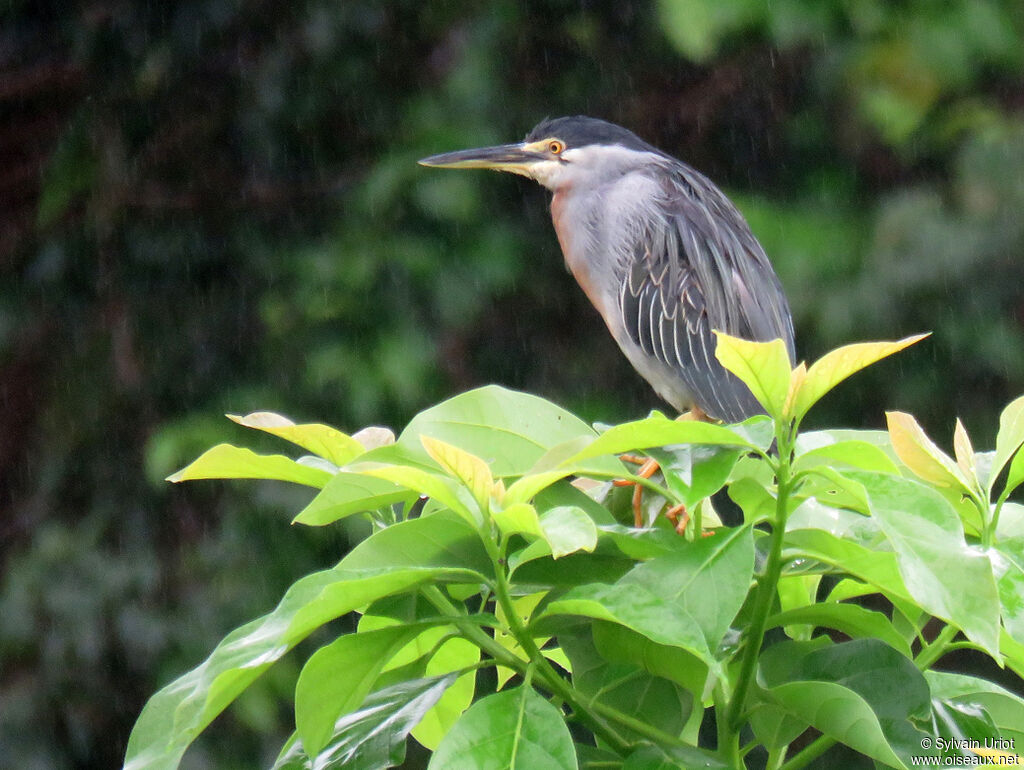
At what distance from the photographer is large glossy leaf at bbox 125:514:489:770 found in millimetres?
642

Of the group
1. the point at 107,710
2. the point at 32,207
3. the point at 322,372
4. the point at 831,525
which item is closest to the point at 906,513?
the point at 831,525

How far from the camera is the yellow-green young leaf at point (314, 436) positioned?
2.57ft

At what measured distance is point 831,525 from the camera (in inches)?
34.0

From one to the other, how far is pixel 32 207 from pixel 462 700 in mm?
3006

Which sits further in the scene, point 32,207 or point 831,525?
point 32,207

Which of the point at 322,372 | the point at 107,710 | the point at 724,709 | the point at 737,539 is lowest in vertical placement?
the point at 107,710

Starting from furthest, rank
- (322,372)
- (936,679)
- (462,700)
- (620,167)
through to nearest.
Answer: (322,372) < (620,167) < (462,700) < (936,679)

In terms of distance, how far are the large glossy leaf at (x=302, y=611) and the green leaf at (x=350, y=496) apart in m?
0.03

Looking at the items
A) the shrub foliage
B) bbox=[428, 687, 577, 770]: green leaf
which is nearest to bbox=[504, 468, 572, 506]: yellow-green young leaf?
the shrub foliage

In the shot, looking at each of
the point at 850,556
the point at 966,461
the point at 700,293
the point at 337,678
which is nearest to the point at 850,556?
the point at 850,556

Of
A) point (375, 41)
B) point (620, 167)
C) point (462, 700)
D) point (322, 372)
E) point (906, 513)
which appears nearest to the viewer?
point (906, 513)

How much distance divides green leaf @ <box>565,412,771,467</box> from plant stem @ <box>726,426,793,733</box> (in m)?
0.02

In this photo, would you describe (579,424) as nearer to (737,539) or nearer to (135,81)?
(737,539)

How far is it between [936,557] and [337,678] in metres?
0.34
